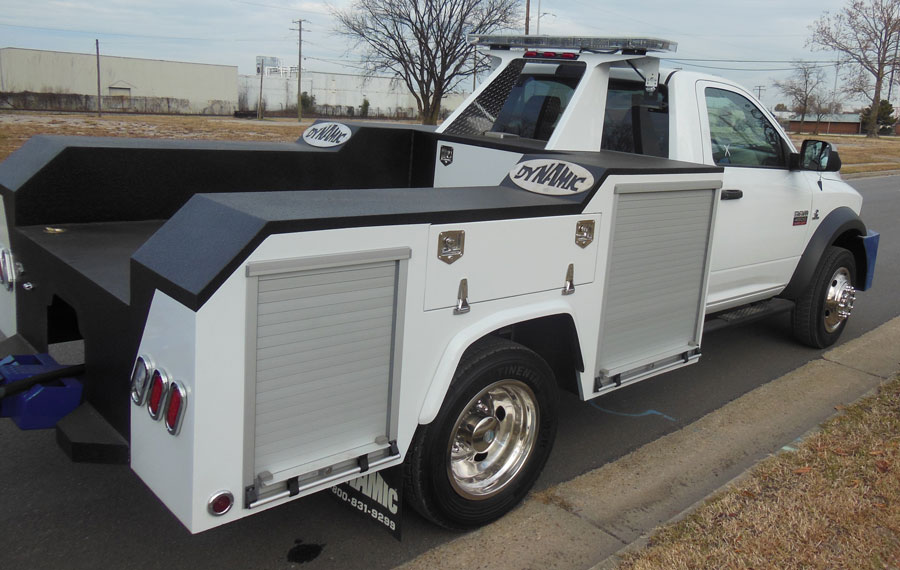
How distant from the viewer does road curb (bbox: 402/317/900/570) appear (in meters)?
3.30

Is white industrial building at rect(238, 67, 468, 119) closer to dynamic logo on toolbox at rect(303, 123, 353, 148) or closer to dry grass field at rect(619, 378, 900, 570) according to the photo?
dynamic logo on toolbox at rect(303, 123, 353, 148)

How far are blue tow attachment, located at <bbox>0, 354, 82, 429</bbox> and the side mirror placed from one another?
4.76m

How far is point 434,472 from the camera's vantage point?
309 cm

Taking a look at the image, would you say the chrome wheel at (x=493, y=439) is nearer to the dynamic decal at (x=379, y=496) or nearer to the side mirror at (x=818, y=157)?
the dynamic decal at (x=379, y=496)

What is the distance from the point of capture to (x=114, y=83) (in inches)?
2447

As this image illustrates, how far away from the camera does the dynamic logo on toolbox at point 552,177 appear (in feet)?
11.2

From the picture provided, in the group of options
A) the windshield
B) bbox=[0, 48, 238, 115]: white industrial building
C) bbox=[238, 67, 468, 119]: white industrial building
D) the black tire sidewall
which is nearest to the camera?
the windshield

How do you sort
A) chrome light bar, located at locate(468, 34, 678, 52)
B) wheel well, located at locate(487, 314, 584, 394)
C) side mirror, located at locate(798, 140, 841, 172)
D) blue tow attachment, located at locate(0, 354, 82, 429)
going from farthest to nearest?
side mirror, located at locate(798, 140, 841, 172) < chrome light bar, located at locate(468, 34, 678, 52) < wheel well, located at locate(487, 314, 584, 394) < blue tow attachment, located at locate(0, 354, 82, 429)

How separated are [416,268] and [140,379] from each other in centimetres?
99

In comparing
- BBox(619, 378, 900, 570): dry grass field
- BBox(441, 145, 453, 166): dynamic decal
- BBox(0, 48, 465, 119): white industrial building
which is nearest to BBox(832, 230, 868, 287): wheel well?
BBox(619, 378, 900, 570): dry grass field

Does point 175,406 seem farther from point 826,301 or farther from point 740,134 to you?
point 826,301

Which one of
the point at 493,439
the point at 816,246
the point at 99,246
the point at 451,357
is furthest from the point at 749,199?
the point at 99,246

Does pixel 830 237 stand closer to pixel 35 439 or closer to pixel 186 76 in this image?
pixel 35 439

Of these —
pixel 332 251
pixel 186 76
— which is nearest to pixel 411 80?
pixel 186 76
